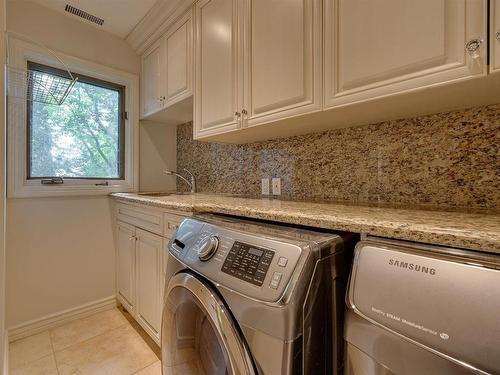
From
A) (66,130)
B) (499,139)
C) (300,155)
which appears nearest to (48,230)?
(66,130)

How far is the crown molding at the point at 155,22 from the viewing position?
5.68 feet

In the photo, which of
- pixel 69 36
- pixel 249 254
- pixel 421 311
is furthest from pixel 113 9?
pixel 421 311

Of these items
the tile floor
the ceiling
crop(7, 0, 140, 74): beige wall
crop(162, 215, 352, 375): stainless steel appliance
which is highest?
the ceiling

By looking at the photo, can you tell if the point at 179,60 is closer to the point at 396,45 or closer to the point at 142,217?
the point at 142,217

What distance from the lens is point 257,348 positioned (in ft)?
2.05

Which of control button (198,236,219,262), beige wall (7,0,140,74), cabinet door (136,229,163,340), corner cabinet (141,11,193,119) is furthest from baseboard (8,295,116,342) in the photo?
beige wall (7,0,140,74)

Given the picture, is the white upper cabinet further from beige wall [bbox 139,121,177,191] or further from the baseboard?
the baseboard

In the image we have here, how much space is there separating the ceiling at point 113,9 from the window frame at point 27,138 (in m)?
0.34

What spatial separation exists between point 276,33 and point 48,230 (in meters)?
2.11

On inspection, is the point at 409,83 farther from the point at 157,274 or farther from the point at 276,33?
the point at 157,274

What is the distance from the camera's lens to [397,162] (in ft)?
3.77

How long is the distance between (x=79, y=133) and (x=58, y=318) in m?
1.48

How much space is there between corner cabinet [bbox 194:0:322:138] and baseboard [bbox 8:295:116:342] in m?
1.69

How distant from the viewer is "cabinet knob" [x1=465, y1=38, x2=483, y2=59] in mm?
672
